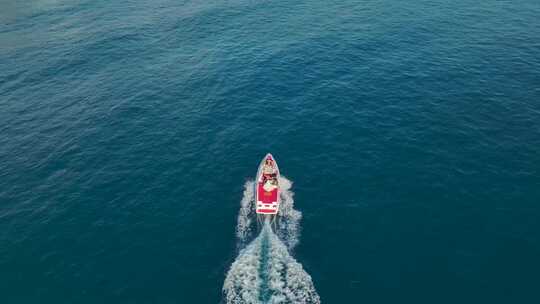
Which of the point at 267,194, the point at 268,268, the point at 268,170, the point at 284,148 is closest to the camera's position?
the point at 268,268

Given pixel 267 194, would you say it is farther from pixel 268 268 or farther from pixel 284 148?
pixel 284 148

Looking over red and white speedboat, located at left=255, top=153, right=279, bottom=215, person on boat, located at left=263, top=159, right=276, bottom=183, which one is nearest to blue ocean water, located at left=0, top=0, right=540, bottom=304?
person on boat, located at left=263, top=159, right=276, bottom=183

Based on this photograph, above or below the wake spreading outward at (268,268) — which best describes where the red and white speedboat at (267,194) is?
above

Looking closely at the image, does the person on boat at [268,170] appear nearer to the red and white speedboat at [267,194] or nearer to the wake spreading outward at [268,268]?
the red and white speedboat at [267,194]

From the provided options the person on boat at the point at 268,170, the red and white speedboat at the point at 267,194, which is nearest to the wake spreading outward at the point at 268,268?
the red and white speedboat at the point at 267,194

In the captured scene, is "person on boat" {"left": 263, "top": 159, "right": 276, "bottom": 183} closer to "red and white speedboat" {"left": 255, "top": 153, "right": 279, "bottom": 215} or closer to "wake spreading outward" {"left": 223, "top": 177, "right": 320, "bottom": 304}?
"red and white speedboat" {"left": 255, "top": 153, "right": 279, "bottom": 215}

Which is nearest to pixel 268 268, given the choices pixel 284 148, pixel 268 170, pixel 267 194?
pixel 267 194
